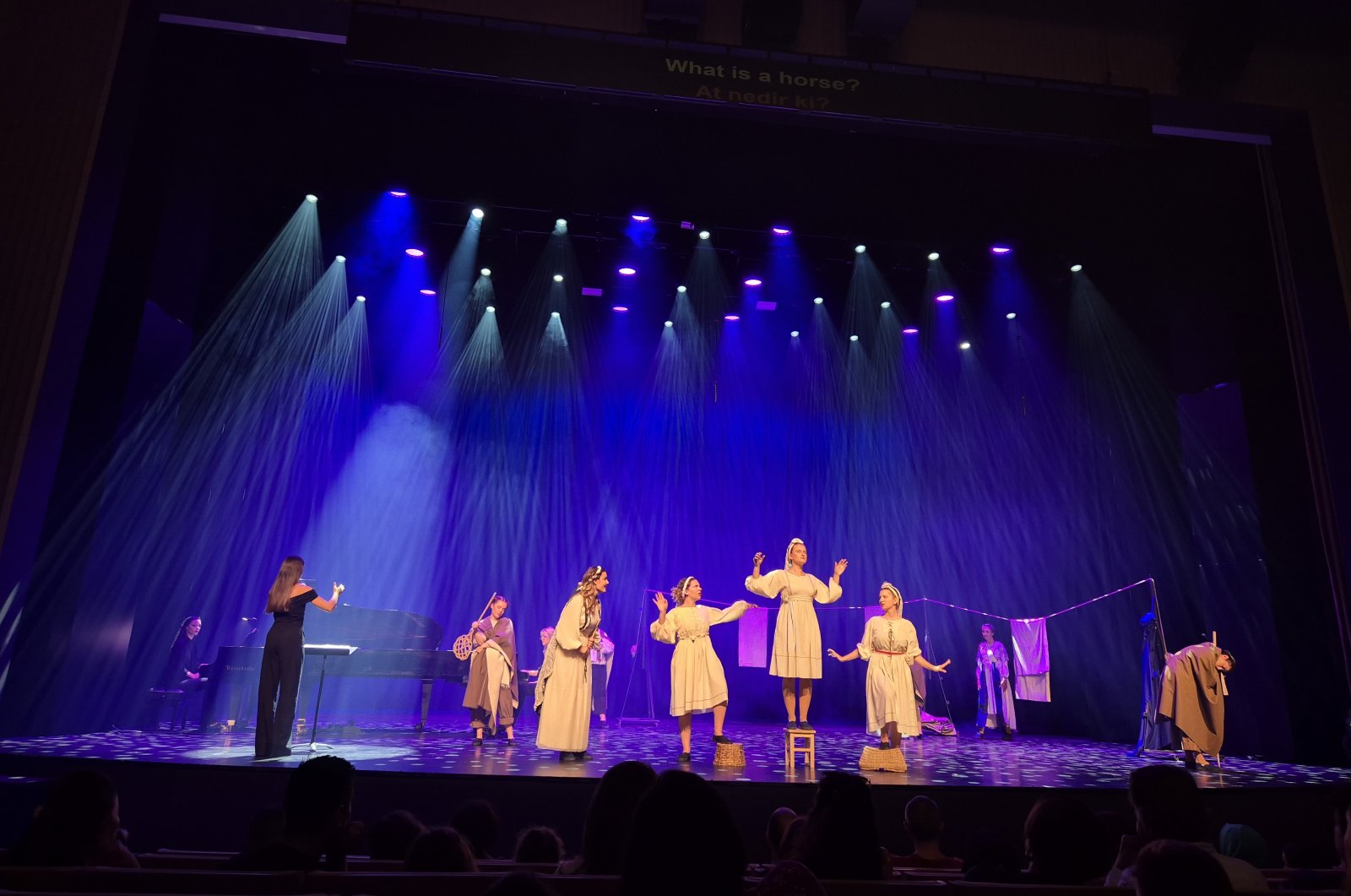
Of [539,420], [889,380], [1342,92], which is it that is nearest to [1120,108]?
[1342,92]

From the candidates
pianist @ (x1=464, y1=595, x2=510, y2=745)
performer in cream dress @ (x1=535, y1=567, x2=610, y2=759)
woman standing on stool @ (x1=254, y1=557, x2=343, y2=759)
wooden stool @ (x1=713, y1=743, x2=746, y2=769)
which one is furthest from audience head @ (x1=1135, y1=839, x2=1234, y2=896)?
pianist @ (x1=464, y1=595, x2=510, y2=745)

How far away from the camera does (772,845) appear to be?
3584mm

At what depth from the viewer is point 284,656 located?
23.9 feet

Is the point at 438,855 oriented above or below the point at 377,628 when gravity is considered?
below

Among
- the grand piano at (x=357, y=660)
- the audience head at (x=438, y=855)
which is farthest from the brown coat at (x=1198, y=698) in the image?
the audience head at (x=438, y=855)

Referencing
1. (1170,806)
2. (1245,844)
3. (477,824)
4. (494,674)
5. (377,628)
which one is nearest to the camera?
(1170,806)

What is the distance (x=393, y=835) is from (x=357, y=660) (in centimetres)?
698

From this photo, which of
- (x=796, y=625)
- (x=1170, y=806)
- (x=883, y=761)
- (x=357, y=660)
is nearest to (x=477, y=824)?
(x=1170, y=806)

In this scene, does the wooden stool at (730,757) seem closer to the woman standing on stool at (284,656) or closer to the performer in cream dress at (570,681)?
the performer in cream dress at (570,681)

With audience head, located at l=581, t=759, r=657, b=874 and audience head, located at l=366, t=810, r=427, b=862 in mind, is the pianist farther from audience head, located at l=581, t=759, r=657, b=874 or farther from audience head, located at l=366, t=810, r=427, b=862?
audience head, located at l=581, t=759, r=657, b=874

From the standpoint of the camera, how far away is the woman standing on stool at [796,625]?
816cm

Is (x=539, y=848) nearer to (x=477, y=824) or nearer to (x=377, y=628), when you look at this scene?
(x=477, y=824)

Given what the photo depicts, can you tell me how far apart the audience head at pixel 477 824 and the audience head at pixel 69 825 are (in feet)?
4.31

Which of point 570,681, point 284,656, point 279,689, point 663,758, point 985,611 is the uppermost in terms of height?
point 985,611
